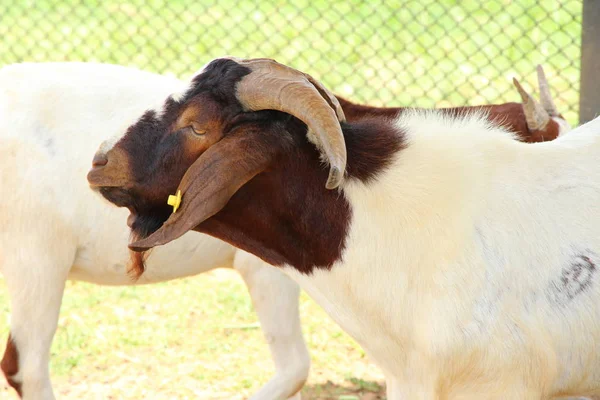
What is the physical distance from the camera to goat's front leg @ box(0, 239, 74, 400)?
4.12 m

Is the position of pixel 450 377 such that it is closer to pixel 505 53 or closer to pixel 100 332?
pixel 100 332

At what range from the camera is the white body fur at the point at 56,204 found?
411cm

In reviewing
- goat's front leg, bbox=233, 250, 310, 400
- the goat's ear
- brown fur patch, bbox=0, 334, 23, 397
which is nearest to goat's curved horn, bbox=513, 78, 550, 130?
goat's front leg, bbox=233, 250, 310, 400

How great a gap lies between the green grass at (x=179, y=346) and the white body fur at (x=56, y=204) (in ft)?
3.28

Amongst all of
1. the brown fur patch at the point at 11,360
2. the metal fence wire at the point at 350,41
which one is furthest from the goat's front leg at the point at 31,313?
the metal fence wire at the point at 350,41

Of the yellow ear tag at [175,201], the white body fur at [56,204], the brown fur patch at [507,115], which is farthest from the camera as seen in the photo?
the brown fur patch at [507,115]

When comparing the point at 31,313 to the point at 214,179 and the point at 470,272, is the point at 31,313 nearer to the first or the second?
the point at 214,179

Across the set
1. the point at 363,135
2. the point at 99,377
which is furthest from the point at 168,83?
the point at 99,377

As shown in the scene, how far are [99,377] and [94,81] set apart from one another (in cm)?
179

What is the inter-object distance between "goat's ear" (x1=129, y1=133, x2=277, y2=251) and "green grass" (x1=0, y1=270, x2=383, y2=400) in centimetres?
229

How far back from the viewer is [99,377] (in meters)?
5.26

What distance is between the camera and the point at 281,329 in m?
4.50

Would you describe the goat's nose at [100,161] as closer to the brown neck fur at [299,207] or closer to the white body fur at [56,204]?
the brown neck fur at [299,207]

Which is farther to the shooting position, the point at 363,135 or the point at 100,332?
the point at 100,332
